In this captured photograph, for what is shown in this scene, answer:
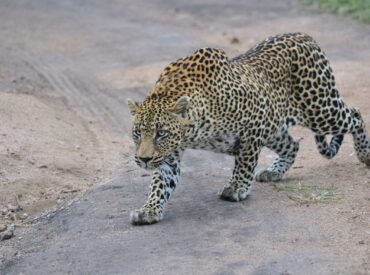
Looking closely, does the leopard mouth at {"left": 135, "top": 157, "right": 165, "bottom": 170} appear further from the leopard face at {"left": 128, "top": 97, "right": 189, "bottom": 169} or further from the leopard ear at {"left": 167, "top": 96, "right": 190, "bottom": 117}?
the leopard ear at {"left": 167, "top": 96, "right": 190, "bottom": 117}

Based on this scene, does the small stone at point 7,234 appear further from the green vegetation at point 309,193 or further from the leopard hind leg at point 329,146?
the leopard hind leg at point 329,146

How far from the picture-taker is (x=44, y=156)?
11547 mm

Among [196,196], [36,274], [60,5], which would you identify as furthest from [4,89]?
[60,5]

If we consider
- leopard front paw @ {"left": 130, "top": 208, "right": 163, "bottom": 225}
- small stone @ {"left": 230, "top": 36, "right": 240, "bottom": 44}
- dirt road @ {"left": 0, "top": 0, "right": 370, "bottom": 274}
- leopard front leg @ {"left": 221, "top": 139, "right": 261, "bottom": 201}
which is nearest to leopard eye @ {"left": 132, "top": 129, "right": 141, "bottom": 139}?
leopard front paw @ {"left": 130, "top": 208, "right": 163, "bottom": 225}

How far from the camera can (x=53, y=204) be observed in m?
10.4

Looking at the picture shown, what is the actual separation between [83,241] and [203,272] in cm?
146

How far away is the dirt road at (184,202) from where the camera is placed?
777 cm

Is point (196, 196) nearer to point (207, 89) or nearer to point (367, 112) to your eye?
point (207, 89)

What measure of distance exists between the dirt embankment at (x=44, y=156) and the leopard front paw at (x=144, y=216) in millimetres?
1732

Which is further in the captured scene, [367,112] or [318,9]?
[318,9]

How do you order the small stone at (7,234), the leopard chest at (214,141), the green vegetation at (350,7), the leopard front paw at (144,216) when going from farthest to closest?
the green vegetation at (350,7) < the small stone at (7,234) < the leopard chest at (214,141) < the leopard front paw at (144,216)

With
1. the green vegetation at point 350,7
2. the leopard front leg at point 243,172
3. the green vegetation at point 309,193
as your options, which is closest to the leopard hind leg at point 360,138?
the green vegetation at point 309,193

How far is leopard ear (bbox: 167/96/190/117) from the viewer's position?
8.48m

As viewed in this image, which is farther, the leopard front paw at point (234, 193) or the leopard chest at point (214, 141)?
the leopard front paw at point (234, 193)
